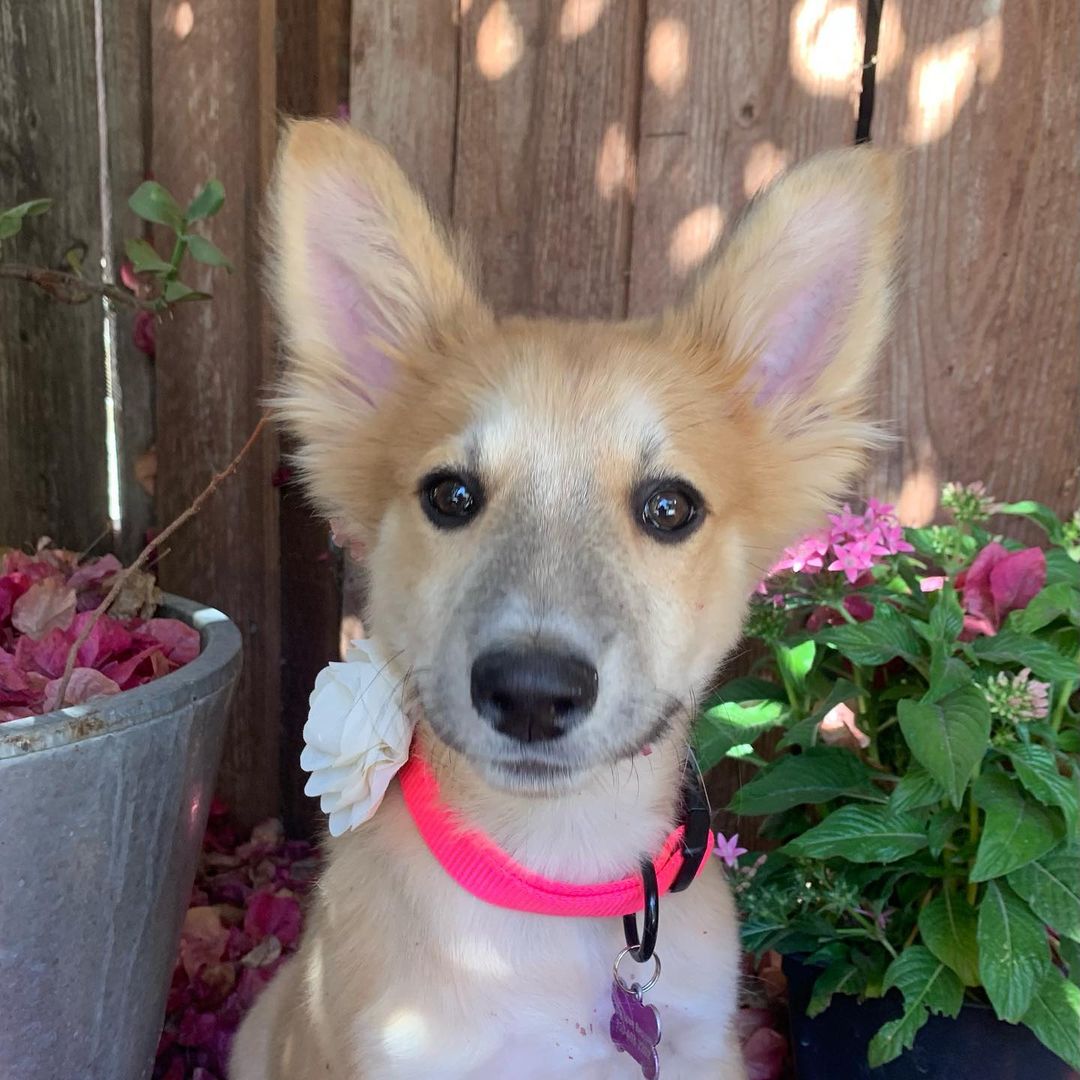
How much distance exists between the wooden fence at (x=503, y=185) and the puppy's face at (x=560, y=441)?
0.79m

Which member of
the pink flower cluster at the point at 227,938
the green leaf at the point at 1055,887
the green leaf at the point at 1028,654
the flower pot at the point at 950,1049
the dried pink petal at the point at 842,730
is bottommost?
the pink flower cluster at the point at 227,938

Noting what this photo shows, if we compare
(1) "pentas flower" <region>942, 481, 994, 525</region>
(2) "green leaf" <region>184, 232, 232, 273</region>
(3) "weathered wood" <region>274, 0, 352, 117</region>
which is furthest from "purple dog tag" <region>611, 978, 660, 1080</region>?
(3) "weathered wood" <region>274, 0, 352, 117</region>

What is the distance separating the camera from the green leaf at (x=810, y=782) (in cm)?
196

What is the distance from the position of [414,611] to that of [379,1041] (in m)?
0.68

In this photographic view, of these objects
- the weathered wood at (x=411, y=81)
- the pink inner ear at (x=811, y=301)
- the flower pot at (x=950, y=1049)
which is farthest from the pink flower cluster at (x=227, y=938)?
the pink inner ear at (x=811, y=301)

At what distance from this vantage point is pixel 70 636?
77.7 inches

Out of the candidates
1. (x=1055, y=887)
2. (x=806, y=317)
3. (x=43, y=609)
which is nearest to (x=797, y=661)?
(x=1055, y=887)

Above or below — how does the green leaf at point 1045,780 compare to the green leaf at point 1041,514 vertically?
below

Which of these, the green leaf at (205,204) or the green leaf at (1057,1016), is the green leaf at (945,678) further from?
the green leaf at (205,204)

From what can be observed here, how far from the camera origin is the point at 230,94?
271 cm

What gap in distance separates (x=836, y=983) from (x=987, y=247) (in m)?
1.78

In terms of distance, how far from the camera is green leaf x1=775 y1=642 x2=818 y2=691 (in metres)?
2.09

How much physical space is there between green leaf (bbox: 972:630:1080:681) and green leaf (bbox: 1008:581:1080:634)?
0.09 feet

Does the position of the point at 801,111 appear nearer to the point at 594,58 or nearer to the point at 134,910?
the point at 594,58
